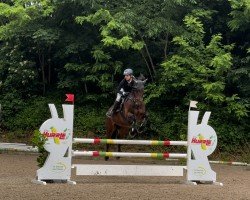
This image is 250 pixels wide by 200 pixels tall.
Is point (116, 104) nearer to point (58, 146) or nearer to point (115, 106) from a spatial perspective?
point (115, 106)

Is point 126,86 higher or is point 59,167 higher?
point 126,86

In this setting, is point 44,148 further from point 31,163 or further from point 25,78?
point 25,78

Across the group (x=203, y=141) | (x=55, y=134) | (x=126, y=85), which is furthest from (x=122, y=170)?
(x=126, y=85)

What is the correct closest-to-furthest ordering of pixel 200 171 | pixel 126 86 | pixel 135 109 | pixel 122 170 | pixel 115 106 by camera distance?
pixel 122 170 < pixel 200 171 < pixel 135 109 < pixel 126 86 < pixel 115 106

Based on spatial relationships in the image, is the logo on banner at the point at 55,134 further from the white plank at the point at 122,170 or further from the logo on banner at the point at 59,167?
the white plank at the point at 122,170

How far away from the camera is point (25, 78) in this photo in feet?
70.8

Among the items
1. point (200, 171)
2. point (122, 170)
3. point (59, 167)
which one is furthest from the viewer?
point (200, 171)

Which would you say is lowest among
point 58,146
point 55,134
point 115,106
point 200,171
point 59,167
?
point 200,171

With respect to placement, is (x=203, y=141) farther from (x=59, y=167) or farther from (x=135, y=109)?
(x=59, y=167)

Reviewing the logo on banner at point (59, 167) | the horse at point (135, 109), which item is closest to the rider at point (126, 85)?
the horse at point (135, 109)

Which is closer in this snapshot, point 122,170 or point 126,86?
point 122,170

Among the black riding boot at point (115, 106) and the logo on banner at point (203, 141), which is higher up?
the black riding boot at point (115, 106)

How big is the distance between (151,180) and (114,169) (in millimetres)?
1272

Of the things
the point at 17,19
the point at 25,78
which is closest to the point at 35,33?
the point at 17,19
